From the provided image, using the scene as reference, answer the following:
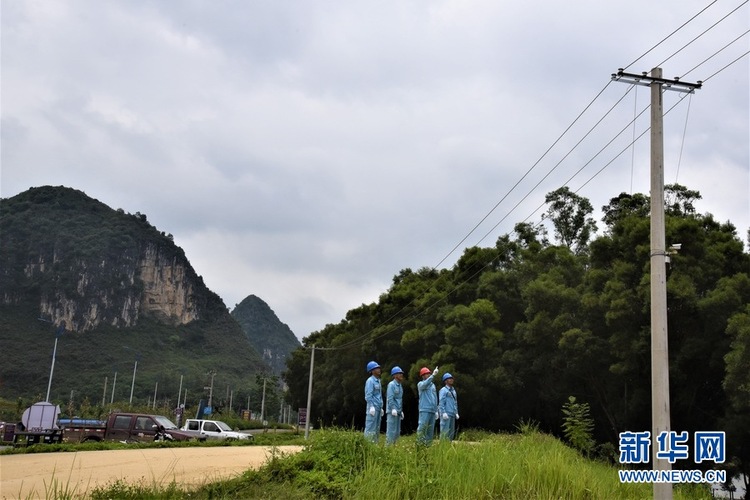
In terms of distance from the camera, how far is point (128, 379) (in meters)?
95.8

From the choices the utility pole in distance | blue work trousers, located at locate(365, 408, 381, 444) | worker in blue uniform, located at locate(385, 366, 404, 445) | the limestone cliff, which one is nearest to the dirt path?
blue work trousers, located at locate(365, 408, 381, 444)

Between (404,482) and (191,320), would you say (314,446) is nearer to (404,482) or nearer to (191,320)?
(404,482)

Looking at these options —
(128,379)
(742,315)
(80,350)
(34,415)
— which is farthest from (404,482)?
(80,350)

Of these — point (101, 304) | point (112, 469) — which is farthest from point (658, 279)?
point (101, 304)

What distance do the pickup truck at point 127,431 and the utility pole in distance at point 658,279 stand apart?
59.4 ft

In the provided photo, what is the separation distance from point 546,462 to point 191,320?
132 metres

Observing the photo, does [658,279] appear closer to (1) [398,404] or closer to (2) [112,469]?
(1) [398,404]

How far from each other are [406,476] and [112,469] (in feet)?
19.0

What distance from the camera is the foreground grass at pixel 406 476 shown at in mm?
9250

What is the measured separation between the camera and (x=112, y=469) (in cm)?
1258

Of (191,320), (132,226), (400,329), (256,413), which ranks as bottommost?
(256,413)

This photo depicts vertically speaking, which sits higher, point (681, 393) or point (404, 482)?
point (681, 393)

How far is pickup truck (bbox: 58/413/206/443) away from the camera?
81.4 feet

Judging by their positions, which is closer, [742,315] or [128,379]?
[742,315]
